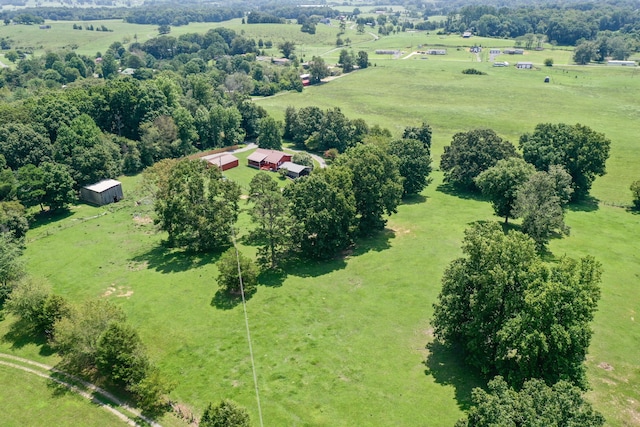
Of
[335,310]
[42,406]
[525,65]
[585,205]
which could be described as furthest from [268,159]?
[525,65]

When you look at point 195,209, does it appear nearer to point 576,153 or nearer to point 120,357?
point 120,357

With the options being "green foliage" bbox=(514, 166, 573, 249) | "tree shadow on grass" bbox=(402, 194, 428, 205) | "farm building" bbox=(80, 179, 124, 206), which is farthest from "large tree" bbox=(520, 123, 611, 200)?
"farm building" bbox=(80, 179, 124, 206)

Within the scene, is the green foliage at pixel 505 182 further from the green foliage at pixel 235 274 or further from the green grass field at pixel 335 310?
the green foliage at pixel 235 274

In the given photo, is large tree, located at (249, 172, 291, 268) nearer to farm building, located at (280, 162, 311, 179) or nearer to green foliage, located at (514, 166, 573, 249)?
green foliage, located at (514, 166, 573, 249)

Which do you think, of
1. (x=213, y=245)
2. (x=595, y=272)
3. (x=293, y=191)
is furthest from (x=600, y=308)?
(x=213, y=245)

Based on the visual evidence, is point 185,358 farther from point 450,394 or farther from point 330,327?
point 450,394

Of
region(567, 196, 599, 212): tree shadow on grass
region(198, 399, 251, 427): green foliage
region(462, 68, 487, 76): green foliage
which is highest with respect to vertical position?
region(462, 68, 487, 76): green foliage
